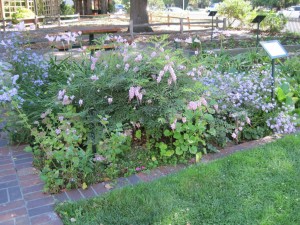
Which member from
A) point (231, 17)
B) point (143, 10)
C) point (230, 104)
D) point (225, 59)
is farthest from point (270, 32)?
point (230, 104)

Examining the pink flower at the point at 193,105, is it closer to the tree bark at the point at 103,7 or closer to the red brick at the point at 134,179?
the red brick at the point at 134,179

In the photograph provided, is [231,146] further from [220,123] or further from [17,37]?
[17,37]

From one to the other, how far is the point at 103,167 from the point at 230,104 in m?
1.73

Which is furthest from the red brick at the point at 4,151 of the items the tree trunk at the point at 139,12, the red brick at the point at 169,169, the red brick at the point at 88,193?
the tree trunk at the point at 139,12

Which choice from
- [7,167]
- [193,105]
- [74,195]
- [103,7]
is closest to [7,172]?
[7,167]

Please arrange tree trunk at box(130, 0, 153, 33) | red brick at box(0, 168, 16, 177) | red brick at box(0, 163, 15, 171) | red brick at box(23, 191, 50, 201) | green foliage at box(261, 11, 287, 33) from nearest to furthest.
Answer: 1. red brick at box(23, 191, 50, 201)
2. red brick at box(0, 168, 16, 177)
3. red brick at box(0, 163, 15, 171)
4. green foliage at box(261, 11, 287, 33)
5. tree trunk at box(130, 0, 153, 33)

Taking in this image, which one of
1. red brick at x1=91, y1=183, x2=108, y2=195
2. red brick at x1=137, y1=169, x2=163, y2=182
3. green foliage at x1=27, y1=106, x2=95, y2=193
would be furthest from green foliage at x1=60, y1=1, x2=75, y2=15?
red brick at x1=91, y1=183, x2=108, y2=195

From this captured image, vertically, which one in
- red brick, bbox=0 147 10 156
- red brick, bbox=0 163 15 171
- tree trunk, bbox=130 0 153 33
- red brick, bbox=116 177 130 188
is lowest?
red brick, bbox=116 177 130 188

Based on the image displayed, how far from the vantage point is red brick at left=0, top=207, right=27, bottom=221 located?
2.57 metres

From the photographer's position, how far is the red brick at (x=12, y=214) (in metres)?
2.57

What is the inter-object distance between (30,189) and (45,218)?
0.53 metres

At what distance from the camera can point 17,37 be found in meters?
5.13

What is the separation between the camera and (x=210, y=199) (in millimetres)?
2775

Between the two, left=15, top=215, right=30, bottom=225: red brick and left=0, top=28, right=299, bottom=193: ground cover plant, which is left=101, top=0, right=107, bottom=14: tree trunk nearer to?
left=0, top=28, right=299, bottom=193: ground cover plant
